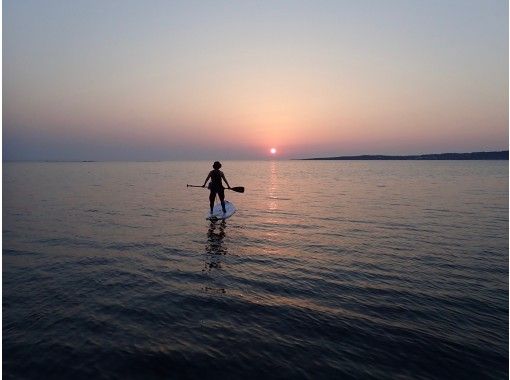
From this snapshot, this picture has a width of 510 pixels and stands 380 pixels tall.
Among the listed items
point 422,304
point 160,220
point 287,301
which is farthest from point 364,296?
point 160,220

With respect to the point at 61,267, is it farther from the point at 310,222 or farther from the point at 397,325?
the point at 310,222

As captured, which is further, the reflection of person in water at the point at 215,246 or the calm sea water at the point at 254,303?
the reflection of person in water at the point at 215,246

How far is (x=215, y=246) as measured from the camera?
1609 centimetres

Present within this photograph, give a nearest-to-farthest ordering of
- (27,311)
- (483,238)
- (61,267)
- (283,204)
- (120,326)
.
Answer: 1. (120,326)
2. (27,311)
3. (61,267)
4. (483,238)
5. (283,204)

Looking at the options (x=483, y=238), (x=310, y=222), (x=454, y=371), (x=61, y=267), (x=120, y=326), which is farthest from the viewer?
(x=310, y=222)

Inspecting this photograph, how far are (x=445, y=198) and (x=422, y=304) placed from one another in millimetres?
30100

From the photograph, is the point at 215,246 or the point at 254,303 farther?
the point at 215,246

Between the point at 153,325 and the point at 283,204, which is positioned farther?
the point at 283,204

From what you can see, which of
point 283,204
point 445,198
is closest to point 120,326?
point 283,204

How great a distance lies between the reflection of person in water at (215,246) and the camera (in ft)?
44.1

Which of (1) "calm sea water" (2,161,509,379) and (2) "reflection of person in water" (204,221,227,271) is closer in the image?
(1) "calm sea water" (2,161,509,379)

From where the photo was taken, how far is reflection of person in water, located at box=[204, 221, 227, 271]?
13.4 m

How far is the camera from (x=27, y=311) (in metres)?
9.10

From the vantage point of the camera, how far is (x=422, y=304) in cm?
982
